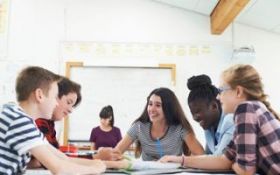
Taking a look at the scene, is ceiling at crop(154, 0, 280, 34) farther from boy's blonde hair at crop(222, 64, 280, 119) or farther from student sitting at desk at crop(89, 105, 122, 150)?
boy's blonde hair at crop(222, 64, 280, 119)

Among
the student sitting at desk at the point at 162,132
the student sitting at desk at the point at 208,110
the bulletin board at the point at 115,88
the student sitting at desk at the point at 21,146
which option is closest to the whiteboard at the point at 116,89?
the bulletin board at the point at 115,88

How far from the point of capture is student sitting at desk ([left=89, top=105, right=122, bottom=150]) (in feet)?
13.5

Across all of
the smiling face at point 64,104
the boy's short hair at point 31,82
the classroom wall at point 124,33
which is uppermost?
the classroom wall at point 124,33

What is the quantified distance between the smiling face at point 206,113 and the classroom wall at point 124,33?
2.49m

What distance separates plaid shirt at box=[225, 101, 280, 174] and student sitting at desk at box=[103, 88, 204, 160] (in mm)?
960

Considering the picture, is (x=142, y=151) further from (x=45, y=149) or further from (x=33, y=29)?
(x=33, y=29)

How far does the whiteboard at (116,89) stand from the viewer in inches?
173

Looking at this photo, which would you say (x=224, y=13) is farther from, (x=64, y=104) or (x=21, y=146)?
(x=21, y=146)

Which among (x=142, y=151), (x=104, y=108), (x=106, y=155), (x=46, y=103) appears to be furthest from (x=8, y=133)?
(x=104, y=108)

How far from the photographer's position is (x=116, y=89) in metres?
4.45

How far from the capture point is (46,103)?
4.44 ft

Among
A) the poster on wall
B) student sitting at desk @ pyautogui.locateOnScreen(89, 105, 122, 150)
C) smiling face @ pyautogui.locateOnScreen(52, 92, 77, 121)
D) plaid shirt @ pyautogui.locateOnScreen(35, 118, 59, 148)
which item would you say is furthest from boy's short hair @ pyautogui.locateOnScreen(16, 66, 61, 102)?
the poster on wall

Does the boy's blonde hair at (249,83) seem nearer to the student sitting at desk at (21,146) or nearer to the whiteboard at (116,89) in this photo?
the student sitting at desk at (21,146)

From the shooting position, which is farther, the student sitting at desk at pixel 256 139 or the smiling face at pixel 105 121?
the smiling face at pixel 105 121
